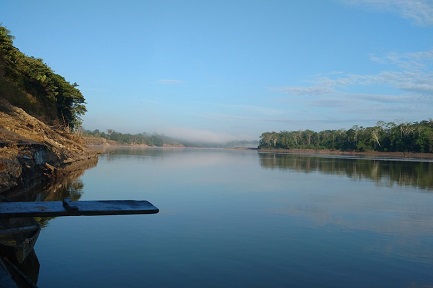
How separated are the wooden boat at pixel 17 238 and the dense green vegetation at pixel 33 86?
102 feet

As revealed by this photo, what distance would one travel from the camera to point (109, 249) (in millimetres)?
9352

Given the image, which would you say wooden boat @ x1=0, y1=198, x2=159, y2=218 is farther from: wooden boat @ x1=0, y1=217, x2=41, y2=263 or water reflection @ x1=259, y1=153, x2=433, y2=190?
water reflection @ x1=259, y1=153, x2=433, y2=190

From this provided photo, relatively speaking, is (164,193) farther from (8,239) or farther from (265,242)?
(8,239)

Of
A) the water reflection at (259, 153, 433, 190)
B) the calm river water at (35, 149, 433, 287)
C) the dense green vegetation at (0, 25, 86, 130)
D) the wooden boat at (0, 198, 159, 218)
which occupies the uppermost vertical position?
the dense green vegetation at (0, 25, 86, 130)

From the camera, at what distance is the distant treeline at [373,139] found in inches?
3632

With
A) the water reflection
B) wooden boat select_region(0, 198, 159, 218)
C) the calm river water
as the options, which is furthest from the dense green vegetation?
wooden boat select_region(0, 198, 159, 218)

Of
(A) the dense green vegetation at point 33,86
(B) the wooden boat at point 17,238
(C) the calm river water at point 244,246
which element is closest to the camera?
(B) the wooden boat at point 17,238

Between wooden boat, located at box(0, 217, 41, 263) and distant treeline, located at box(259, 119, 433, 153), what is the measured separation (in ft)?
321

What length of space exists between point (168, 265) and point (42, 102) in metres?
48.4

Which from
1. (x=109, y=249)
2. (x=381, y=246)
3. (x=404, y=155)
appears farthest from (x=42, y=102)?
(x=404, y=155)

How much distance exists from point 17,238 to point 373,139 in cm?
11167

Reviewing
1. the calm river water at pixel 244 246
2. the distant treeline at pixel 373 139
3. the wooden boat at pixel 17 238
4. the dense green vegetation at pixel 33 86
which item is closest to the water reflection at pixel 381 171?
the calm river water at pixel 244 246

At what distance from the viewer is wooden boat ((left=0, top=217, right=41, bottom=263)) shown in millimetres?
7172

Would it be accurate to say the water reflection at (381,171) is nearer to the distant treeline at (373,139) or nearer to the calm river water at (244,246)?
the calm river water at (244,246)
